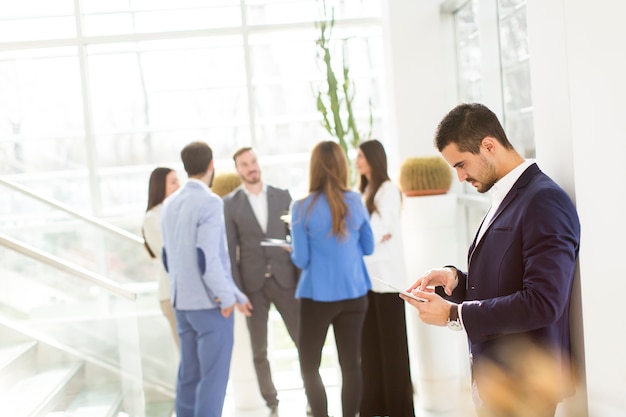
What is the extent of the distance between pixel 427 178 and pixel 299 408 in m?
1.81

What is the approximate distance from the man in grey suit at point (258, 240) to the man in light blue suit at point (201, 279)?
3.12ft

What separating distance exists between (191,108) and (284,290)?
2.27 metres

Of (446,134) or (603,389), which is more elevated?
(446,134)

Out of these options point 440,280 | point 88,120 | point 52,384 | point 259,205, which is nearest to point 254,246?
point 259,205

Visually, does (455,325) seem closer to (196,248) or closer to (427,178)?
(196,248)

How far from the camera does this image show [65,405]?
3707 millimetres

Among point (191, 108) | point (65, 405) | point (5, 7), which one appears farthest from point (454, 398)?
point (5, 7)

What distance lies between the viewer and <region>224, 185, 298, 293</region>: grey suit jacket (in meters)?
5.23

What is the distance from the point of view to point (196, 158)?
411cm

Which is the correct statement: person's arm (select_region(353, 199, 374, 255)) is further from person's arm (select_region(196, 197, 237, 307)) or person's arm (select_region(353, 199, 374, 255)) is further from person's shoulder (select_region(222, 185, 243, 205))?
person's shoulder (select_region(222, 185, 243, 205))

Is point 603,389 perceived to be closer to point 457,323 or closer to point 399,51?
point 457,323

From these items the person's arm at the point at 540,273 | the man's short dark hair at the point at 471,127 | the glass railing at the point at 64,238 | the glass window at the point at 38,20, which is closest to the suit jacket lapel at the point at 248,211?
the glass railing at the point at 64,238

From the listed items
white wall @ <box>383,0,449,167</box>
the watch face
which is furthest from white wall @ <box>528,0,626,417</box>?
white wall @ <box>383,0,449,167</box>

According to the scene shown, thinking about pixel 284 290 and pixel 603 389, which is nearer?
pixel 603 389
